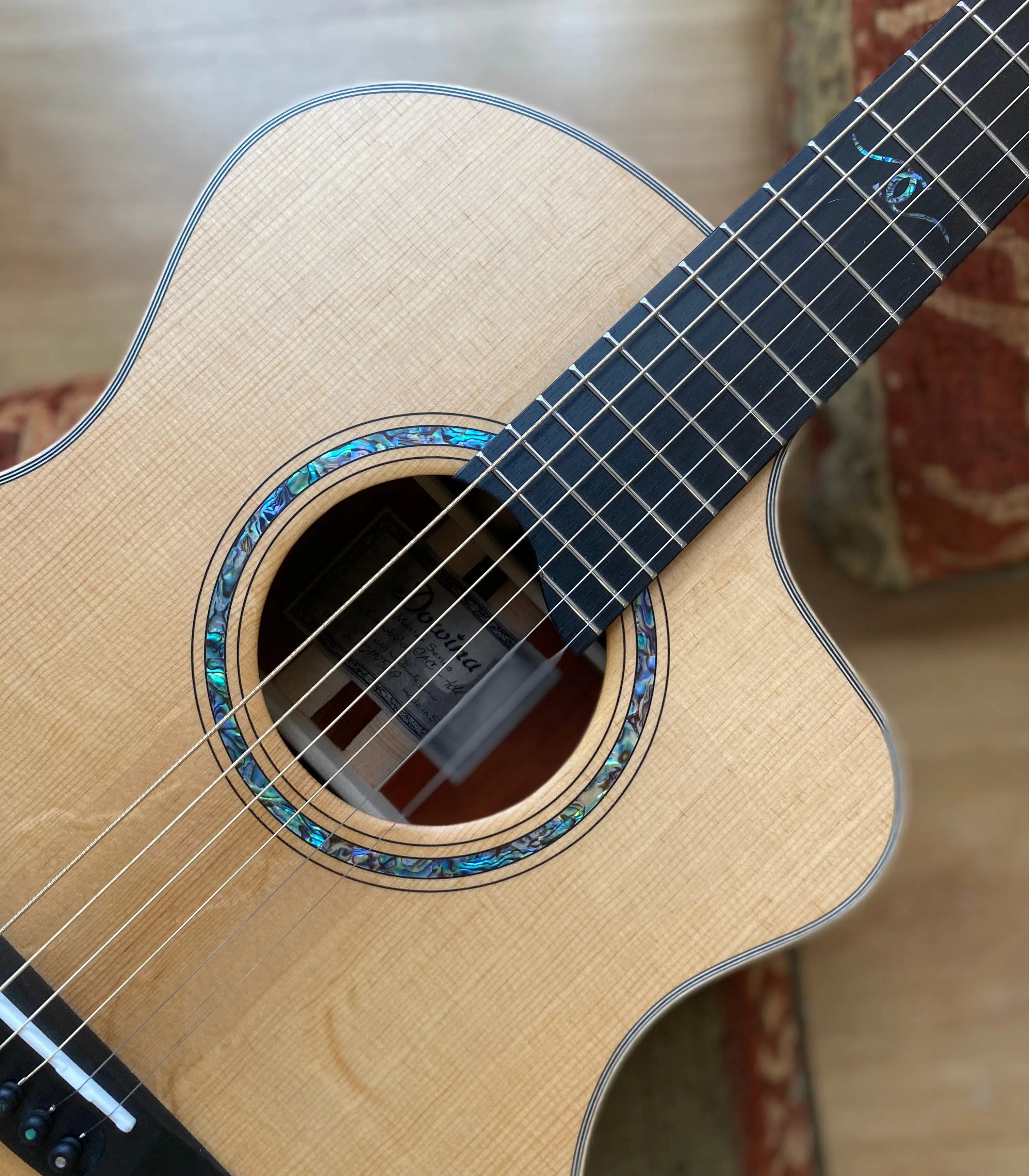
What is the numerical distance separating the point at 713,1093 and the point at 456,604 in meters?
0.78

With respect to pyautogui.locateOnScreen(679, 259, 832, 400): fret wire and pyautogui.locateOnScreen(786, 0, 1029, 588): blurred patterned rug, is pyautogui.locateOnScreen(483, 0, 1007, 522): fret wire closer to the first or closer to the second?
pyautogui.locateOnScreen(679, 259, 832, 400): fret wire

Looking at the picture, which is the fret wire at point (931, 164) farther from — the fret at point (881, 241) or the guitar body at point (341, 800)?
the guitar body at point (341, 800)

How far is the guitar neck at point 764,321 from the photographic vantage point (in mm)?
709

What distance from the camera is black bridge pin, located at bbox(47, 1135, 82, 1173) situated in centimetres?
64

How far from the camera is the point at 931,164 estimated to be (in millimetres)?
712

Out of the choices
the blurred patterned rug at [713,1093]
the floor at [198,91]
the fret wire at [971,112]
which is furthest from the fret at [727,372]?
the blurred patterned rug at [713,1093]

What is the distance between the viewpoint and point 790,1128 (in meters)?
1.11

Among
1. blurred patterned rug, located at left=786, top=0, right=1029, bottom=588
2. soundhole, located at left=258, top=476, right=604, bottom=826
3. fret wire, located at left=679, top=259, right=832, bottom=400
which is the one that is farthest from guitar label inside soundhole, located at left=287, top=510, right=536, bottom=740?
blurred patterned rug, located at left=786, top=0, right=1029, bottom=588

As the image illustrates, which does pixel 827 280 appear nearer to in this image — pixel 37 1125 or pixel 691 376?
pixel 691 376

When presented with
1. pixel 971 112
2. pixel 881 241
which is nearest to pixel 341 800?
pixel 881 241

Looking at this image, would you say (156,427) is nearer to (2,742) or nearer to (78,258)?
(2,742)

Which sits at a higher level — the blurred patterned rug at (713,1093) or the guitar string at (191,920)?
the guitar string at (191,920)

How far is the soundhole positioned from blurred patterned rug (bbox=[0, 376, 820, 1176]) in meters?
0.48

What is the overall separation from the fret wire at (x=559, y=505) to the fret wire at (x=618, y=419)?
34 mm
